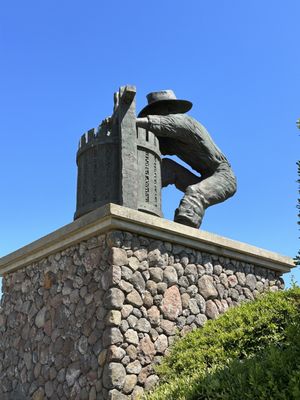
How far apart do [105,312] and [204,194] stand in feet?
9.76

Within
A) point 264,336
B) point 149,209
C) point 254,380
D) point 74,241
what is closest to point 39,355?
point 74,241

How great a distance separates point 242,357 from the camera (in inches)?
245

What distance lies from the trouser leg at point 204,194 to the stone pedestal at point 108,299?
47 cm

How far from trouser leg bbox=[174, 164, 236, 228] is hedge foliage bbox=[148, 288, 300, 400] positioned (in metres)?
1.53

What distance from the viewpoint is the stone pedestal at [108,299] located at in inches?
255

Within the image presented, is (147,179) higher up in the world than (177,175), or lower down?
lower down

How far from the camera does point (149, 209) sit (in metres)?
7.79

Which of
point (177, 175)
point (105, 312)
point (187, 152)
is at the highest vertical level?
point (187, 152)

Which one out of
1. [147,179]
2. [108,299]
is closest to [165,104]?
[147,179]

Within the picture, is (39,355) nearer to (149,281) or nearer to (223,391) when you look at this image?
(149,281)

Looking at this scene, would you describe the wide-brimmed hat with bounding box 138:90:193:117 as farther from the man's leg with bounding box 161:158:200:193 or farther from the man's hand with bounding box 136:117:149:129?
the man's leg with bounding box 161:158:200:193

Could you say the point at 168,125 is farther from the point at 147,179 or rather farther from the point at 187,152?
the point at 147,179

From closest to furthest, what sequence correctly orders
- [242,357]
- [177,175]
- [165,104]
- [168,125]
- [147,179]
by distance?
1. [242,357]
2. [147,179]
3. [168,125]
4. [165,104]
5. [177,175]

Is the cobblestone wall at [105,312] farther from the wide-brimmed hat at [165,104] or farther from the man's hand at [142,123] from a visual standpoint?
the wide-brimmed hat at [165,104]
